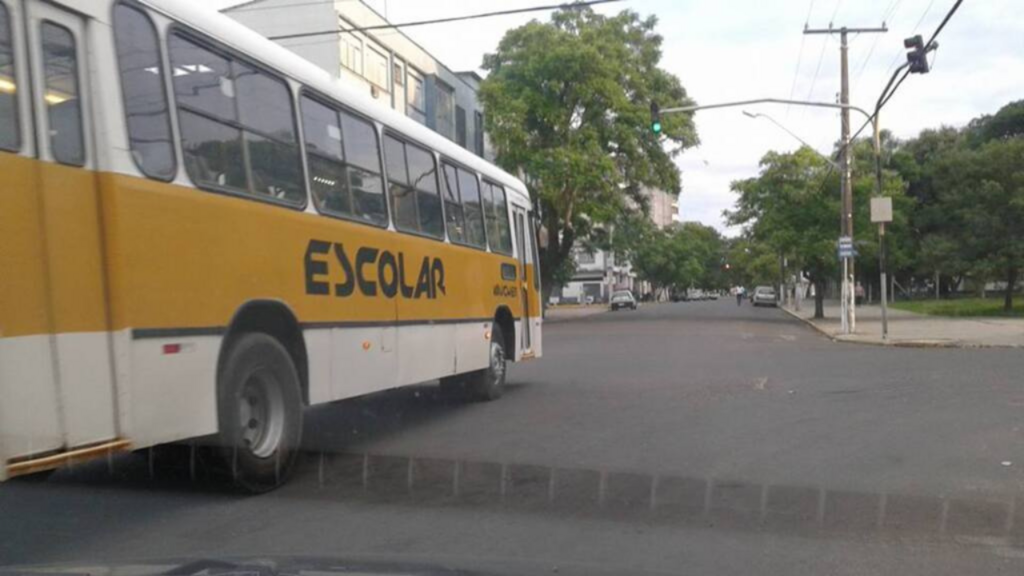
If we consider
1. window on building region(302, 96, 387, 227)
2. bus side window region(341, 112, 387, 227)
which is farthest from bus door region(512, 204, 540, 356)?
window on building region(302, 96, 387, 227)

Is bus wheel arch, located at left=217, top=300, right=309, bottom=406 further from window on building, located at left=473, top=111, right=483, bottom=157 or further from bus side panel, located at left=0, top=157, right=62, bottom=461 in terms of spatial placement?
window on building, located at left=473, top=111, right=483, bottom=157

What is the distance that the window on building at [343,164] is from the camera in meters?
8.12

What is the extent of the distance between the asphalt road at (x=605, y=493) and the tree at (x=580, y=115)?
25194 millimetres

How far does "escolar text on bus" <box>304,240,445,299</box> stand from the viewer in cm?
796

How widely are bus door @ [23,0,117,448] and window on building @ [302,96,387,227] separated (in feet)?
8.49

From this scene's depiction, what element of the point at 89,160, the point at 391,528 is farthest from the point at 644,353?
the point at 89,160

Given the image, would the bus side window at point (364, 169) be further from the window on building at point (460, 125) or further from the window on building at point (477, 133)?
the window on building at point (477, 133)

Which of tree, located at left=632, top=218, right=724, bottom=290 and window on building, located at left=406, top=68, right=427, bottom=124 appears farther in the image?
tree, located at left=632, top=218, right=724, bottom=290

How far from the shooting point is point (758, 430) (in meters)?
10.1

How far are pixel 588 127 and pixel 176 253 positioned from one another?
3313cm

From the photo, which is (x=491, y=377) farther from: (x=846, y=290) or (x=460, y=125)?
(x=460, y=125)

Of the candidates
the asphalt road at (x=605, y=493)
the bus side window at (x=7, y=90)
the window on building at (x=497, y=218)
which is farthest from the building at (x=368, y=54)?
the bus side window at (x=7, y=90)

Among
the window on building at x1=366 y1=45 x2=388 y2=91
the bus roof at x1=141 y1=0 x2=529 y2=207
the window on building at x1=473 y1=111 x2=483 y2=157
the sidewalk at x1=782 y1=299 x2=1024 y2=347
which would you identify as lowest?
the sidewalk at x1=782 y1=299 x2=1024 y2=347

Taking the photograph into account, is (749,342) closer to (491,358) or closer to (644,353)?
(644,353)
